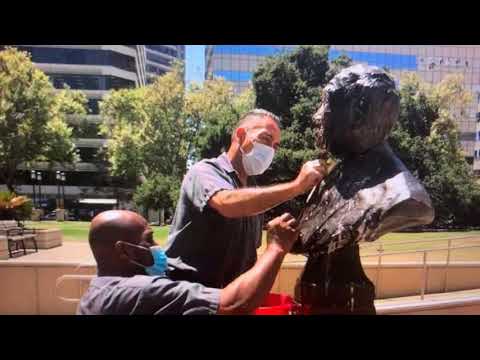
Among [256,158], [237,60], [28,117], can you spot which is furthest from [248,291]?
[28,117]

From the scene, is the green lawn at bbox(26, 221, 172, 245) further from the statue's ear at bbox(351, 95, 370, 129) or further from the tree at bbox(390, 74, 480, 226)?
the tree at bbox(390, 74, 480, 226)

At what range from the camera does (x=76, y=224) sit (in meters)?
4.68

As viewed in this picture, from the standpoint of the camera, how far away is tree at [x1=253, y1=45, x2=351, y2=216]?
13.9 ft

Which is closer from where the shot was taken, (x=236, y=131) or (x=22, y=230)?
(x=236, y=131)

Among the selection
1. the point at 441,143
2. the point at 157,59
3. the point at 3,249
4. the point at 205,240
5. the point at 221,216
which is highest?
the point at 157,59

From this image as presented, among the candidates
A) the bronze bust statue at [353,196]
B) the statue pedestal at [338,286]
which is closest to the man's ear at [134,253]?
the bronze bust statue at [353,196]

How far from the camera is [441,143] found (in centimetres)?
513

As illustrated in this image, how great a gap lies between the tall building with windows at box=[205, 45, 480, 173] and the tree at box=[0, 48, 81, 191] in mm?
1887

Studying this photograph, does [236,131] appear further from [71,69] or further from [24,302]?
[24,302]

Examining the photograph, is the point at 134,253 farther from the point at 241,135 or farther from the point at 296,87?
the point at 296,87

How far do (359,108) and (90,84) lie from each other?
3.97 metres
